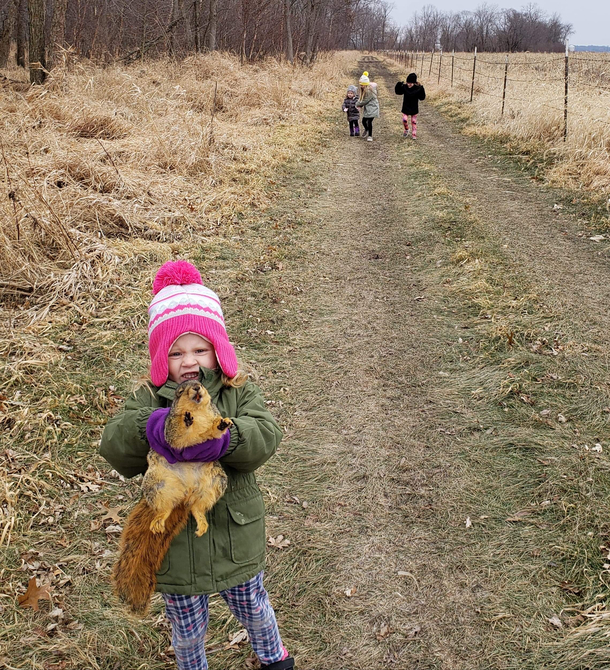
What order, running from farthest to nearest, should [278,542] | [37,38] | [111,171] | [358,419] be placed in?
[37,38] → [111,171] → [358,419] → [278,542]

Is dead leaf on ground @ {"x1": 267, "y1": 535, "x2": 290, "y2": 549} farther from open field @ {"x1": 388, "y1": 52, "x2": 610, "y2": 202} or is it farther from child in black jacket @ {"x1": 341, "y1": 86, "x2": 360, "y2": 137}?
child in black jacket @ {"x1": 341, "y1": 86, "x2": 360, "y2": 137}

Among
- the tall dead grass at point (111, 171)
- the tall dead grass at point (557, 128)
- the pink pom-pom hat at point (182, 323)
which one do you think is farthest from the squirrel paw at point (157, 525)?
the tall dead grass at point (557, 128)

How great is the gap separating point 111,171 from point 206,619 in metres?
7.17

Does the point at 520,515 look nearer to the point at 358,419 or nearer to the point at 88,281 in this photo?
the point at 358,419

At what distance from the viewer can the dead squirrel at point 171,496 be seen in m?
1.76

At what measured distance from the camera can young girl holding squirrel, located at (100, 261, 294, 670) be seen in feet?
6.32

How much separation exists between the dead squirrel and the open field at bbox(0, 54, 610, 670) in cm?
97

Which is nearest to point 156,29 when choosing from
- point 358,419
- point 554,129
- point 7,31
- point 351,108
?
point 7,31

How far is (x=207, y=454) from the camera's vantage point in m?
1.81

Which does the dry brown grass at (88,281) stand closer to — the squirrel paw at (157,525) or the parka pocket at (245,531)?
the parka pocket at (245,531)

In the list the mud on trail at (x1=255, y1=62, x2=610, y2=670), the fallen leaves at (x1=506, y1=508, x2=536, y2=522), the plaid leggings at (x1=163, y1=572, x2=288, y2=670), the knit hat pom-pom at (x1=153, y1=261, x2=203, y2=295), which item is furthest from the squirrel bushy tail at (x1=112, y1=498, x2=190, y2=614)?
the fallen leaves at (x1=506, y1=508, x2=536, y2=522)

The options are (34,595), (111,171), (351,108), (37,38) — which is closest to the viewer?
(34,595)

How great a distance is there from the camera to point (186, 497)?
6.11 ft

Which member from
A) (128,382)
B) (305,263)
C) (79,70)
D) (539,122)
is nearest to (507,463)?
(128,382)
